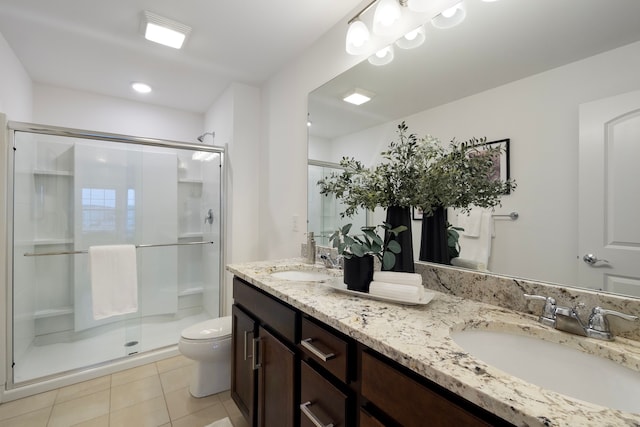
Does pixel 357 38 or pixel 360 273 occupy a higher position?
pixel 357 38

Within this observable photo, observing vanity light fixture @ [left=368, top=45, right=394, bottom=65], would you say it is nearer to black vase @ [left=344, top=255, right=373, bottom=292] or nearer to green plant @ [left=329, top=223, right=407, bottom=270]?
green plant @ [left=329, top=223, right=407, bottom=270]

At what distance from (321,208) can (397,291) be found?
39.4 inches

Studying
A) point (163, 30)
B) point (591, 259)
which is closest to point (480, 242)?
point (591, 259)

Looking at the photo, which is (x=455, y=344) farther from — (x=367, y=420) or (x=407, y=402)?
(x=367, y=420)

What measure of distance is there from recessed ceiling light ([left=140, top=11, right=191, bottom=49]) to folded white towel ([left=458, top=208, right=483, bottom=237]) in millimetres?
1974

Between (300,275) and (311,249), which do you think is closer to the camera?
(300,275)

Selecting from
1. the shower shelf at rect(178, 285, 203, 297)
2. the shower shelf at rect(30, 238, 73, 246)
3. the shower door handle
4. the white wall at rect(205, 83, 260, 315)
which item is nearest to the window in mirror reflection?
the white wall at rect(205, 83, 260, 315)

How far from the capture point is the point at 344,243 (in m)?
1.21

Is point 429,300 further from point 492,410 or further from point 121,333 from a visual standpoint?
point 121,333

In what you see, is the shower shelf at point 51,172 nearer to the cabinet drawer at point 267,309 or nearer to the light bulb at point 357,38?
the cabinet drawer at point 267,309

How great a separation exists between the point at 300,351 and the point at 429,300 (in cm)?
50

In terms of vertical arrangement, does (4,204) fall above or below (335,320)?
above

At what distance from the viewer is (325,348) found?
2.93ft

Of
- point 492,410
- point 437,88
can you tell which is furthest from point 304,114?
point 492,410
